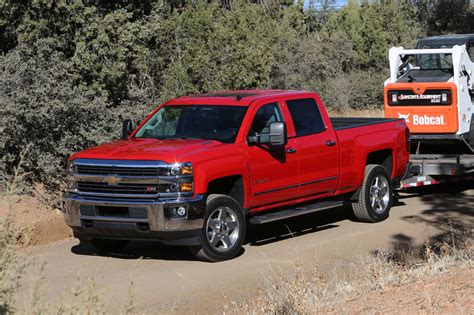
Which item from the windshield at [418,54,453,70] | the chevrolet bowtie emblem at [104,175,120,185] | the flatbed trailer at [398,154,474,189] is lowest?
the flatbed trailer at [398,154,474,189]

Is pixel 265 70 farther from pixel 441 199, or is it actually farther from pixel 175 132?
pixel 175 132

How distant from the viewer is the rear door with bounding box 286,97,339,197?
1125cm

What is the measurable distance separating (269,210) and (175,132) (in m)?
1.63

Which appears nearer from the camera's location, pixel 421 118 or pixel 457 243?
pixel 457 243

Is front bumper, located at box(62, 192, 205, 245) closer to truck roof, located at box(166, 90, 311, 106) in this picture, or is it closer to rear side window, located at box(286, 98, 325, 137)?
truck roof, located at box(166, 90, 311, 106)

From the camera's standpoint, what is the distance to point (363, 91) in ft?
117

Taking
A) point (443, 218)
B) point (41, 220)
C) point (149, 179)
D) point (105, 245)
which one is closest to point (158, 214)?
point (149, 179)

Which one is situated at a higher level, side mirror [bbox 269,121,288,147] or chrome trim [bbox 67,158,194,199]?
side mirror [bbox 269,121,288,147]

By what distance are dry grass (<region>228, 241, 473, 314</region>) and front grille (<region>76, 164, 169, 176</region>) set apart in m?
1.77

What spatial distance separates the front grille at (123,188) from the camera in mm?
9555

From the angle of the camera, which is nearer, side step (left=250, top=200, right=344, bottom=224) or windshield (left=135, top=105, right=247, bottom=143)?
side step (left=250, top=200, right=344, bottom=224)

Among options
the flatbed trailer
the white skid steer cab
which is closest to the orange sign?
the white skid steer cab

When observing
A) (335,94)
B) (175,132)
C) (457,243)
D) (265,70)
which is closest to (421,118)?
(457,243)

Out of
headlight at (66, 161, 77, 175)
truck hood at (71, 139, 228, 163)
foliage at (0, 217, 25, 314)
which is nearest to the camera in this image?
foliage at (0, 217, 25, 314)
